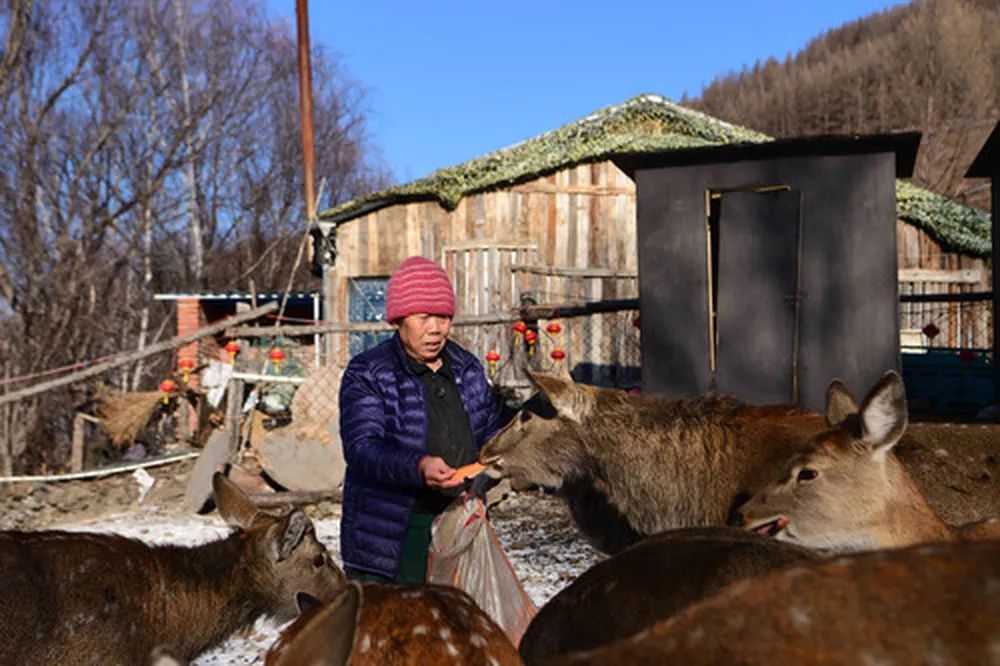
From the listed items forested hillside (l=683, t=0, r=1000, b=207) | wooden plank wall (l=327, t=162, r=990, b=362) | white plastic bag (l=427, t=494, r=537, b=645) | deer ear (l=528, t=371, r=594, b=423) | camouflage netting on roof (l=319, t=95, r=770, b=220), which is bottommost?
white plastic bag (l=427, t=494, r=537, b=645)

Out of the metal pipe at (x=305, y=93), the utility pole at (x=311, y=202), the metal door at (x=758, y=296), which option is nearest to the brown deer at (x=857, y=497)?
the metal door at (x=758, y=296)

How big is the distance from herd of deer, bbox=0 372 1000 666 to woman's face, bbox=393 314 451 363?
650 mm

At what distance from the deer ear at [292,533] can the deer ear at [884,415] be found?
8.69 ft

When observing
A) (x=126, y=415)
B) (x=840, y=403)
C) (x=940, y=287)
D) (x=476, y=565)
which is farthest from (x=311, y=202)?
(x=840, y=403)

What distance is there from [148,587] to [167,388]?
9405mm

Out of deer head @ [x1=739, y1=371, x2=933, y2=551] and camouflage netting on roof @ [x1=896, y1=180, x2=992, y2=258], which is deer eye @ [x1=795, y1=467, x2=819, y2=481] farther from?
camouflage netting on roof @ [x1=896, y1=180, x2=992, y2=258]

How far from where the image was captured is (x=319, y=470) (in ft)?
39.8

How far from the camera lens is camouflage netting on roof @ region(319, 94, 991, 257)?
55.0 ft

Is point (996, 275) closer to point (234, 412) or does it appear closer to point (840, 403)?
point (840, 403)

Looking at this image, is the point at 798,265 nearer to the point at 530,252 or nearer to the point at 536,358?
the point at 536,358

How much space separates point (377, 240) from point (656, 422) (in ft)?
46.9

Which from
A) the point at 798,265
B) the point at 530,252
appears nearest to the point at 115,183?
the point at 530,252

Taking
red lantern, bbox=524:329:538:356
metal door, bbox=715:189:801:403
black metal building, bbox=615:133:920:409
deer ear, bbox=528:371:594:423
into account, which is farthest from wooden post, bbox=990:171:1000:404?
deer ear, bbox=528:371:594:423

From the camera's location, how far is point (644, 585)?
222 cm
